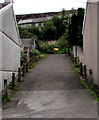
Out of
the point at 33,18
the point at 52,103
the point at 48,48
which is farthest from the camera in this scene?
the point at 33,18

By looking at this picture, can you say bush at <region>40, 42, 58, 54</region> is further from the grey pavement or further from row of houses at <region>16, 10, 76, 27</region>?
the grey pavement

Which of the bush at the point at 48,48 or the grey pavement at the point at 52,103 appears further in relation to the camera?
the bush at the point at 48,48

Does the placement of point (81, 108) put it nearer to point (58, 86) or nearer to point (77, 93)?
point (77, 93)

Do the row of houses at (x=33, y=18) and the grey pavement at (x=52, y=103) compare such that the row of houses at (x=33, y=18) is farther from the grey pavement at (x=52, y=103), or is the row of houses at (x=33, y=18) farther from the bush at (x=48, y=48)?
the grey pavement at (x=52, y=103)

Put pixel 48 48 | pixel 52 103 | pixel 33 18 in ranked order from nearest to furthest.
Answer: pixel 52 103, pixel 48 48, pixel 33 18

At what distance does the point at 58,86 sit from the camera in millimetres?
12523

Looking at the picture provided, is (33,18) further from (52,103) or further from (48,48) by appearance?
(52,103)

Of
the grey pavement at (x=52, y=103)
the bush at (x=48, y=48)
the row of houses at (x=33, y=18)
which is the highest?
the row of houses at (x=33, y=18)

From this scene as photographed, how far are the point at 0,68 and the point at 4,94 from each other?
5.55 feet

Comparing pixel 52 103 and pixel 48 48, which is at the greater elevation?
pixel 48 48

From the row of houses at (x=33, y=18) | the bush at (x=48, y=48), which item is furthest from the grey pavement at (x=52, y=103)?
the row of houses at (x=33, y=18)

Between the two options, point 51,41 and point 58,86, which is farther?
point 51,41

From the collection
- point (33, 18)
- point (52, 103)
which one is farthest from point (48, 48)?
point (52, 103)

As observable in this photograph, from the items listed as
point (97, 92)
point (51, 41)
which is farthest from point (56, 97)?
point (51, 41)
